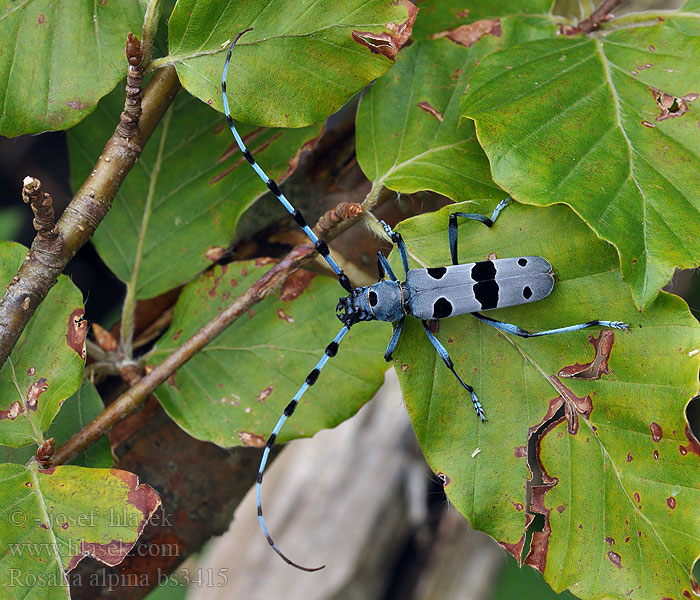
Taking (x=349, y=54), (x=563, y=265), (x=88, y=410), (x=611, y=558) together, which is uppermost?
(x=349, y=54)

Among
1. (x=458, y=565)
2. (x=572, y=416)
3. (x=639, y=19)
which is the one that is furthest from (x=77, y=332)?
(x=458, y=565)

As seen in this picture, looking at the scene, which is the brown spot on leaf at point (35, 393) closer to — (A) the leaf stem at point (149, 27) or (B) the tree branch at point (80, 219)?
(B) the tree branch at point (80, 219)

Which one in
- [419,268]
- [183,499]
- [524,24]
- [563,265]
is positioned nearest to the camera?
[563,265]

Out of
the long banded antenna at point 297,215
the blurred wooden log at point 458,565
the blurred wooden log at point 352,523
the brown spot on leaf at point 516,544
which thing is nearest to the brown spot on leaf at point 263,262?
the long banded antenna at point 297,215

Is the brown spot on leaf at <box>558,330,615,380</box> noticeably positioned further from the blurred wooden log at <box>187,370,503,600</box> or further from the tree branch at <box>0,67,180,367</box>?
the blurred wooden log at <box>187,370,503,600</box>

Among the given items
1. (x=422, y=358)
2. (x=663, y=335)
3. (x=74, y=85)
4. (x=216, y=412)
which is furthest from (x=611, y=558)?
(x=74, y=85)

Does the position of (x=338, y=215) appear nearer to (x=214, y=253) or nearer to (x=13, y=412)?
(x=214, y=253)

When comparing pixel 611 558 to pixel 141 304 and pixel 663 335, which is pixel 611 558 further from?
pixel 141 304
